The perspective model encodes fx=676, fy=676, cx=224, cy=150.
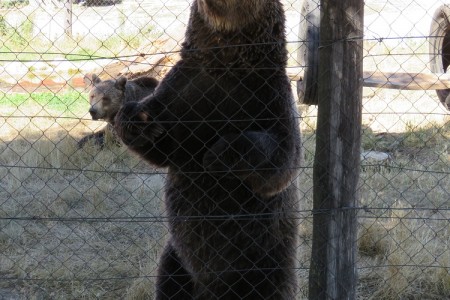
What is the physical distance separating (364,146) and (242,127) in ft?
15.0

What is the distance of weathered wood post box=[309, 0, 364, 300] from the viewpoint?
3338 mm

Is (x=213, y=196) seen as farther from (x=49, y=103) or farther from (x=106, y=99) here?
(x=49, y=103)

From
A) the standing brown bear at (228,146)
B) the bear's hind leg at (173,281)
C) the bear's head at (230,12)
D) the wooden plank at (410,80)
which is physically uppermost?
the bear's head at (230,12)

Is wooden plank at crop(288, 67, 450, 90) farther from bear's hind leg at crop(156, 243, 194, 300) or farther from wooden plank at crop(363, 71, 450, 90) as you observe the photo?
bear's hind leg at crop(156, 243, 194, 300)

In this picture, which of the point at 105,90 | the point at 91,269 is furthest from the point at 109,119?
the point at 91,269

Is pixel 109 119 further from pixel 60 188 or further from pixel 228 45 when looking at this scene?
pixel 228 45

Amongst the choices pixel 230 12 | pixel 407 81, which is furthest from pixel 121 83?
pixel 230 12

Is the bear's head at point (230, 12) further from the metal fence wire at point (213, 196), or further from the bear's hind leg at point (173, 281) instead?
the bear's hind leg at point (173, 281)

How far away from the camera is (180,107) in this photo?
3.86 metres

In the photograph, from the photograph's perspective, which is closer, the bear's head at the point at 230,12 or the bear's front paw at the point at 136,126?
the bear's head at the point at 230,12

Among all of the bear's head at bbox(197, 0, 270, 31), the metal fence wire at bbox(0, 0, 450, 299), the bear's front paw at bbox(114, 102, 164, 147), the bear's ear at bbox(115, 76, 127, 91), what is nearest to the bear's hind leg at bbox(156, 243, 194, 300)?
the metal fence wire at bbox(0, 0, 450, 299)

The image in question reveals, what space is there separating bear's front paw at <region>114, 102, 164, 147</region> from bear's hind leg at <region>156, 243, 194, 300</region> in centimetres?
82

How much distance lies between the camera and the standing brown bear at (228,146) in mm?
3617

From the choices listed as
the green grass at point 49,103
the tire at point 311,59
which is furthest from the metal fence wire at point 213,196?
the green grass at point 49,103
